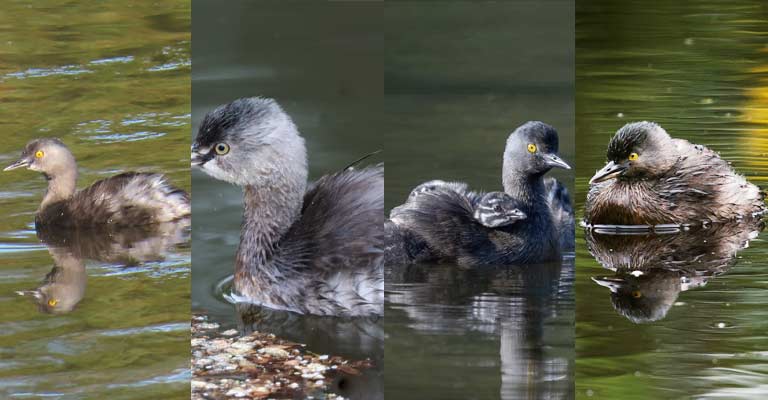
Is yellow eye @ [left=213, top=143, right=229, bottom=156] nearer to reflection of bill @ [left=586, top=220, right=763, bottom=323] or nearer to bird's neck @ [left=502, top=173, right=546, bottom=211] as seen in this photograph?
bird's neck @ [left=502, top=173, right=546, bottom=211]

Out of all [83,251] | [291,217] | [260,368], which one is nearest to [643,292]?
[291,217]

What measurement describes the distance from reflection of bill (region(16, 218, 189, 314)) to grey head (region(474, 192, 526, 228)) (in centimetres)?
87

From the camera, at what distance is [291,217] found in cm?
283

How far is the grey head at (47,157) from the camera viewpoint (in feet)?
10.3

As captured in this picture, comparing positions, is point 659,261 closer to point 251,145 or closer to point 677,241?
point 677,241

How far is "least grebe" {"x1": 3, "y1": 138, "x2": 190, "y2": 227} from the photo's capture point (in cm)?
316

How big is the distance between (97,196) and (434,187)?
4.30 ft

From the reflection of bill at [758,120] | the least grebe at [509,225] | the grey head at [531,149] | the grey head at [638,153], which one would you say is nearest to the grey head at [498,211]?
the least grebe at [509,225]

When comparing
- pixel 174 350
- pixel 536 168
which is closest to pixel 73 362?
pixel 174 350

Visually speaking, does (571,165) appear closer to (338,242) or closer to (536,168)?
(536,168)

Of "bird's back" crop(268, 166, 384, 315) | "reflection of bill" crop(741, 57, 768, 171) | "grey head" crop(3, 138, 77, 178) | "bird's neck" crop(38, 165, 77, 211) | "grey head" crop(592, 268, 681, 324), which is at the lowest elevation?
"grey head" crop(592, 268, 681, 324)

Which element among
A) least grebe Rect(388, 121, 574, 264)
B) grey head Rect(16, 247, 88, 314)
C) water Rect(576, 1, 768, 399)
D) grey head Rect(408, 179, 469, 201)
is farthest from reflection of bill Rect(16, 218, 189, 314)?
water Rect(576, 1, 768, 399)

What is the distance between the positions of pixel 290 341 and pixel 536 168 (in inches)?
30.9

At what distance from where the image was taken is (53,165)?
320 centimetres
